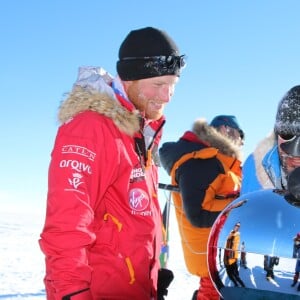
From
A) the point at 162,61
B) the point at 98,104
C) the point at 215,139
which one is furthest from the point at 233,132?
the point at 98,104

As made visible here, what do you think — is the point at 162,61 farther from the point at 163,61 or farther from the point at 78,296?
the point at 78,296

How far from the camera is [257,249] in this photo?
1368mm

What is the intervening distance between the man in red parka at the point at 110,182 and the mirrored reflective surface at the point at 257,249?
625 millimetres

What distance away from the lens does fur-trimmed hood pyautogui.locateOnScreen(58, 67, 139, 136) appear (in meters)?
2.27

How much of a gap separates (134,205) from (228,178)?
2.37m

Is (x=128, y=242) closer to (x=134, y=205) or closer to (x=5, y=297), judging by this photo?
(x=134, y=205)

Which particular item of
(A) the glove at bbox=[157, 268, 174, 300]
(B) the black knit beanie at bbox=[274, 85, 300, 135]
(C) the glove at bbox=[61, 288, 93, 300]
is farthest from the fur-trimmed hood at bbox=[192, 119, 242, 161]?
(C) the glove at bbox=[61, 288, 93, 300]

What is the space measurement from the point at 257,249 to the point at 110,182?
0.94 metres

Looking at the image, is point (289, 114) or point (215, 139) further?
point (215, 139)

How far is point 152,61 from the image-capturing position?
258 cm

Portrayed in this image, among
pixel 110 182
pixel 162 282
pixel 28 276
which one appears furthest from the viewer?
pixel 28 276

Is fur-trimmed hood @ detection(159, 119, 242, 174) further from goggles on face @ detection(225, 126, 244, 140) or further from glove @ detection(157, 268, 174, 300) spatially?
glove @ detection(157, 268, 174, 300)

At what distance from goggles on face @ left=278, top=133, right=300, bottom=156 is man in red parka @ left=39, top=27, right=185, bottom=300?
0.70m

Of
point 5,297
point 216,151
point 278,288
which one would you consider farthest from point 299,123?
point 5,297
